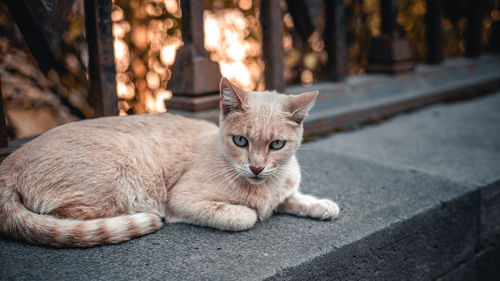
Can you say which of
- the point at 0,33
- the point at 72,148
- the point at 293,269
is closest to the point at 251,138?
the point at 293,269

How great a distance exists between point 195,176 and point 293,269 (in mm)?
747

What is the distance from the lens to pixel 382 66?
170 inches

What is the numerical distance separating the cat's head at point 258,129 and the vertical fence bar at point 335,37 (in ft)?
6.17

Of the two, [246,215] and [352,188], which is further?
[352,188]

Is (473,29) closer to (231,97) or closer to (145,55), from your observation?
(145,55)

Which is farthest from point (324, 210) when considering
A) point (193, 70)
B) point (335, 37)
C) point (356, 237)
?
point (335, 37)

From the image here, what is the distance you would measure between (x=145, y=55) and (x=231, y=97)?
250cm

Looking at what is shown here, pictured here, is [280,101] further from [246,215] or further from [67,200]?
[67,200]

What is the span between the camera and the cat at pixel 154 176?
1.79 metres

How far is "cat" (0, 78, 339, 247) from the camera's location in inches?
70.7

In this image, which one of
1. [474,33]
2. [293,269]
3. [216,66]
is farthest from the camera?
[474,33]

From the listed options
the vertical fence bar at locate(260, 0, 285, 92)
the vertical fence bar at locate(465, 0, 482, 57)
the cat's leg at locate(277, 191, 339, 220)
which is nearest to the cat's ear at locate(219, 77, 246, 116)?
the cat's leg at locate(277, 191, 339, 220)

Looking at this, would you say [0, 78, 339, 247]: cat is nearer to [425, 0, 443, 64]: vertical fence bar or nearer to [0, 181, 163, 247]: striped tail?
[0, 181, 163, 247]: striped tail

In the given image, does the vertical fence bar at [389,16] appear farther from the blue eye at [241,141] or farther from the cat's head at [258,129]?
the blue eye at [241,141]
